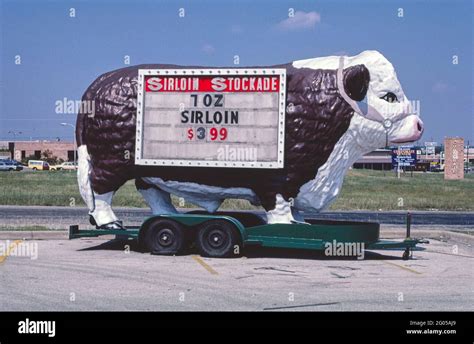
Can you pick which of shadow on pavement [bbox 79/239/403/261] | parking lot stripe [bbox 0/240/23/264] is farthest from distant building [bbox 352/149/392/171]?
parking lot stripe [bbox 0/240/23/264]

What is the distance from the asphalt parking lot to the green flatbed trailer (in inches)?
11.7

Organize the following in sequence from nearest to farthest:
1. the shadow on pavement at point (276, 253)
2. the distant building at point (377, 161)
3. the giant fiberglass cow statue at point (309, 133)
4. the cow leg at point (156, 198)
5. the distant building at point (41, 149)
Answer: the giant fiberglass cow statue at point (309, 133), the shadow on pavement at point (276, 253), the cow leg at point (156, 198), the distant building at point (41, 149), the distant building at point (377, 161)

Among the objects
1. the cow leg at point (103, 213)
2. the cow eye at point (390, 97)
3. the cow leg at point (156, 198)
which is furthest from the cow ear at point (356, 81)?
the cow leg at point (103, 213)

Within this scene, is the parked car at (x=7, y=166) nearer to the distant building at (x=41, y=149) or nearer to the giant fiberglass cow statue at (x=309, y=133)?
the distant building at (x=41, y=149)

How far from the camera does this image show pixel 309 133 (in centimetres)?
1454

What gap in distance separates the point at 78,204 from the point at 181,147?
59.0ft

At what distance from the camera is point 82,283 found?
38.4 ft

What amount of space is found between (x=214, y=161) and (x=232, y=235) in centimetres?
146

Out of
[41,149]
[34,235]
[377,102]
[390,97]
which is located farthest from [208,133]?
[41,149]

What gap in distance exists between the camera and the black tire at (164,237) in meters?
14.8

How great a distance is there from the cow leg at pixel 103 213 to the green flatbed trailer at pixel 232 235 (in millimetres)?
389

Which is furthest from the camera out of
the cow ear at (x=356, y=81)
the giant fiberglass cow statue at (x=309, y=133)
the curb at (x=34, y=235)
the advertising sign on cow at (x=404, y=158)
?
the advertising sign on cow at (x=404, y=158)
